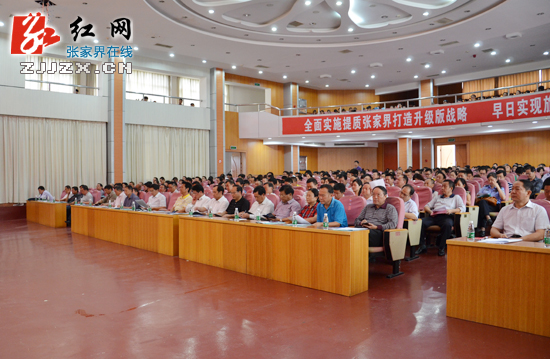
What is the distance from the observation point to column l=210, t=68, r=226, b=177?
17109 millimetres

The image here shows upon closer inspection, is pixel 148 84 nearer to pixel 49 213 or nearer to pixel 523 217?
pixel 49 213

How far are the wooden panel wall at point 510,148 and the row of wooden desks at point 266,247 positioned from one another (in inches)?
619

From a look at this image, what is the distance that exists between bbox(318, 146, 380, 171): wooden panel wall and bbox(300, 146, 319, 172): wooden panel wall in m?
0.23

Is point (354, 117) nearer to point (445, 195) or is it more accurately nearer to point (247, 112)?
point (247, 112)

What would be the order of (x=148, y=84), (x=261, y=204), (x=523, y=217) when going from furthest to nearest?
(x=148, y=84)
(x=261, y=204)
(x=523, y=217)

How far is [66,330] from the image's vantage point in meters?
3.04

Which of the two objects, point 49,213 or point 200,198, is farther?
point 49,213

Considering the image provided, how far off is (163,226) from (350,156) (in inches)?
710

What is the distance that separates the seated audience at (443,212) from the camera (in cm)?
548

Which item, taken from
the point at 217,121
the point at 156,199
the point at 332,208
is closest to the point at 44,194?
the point at 156,199

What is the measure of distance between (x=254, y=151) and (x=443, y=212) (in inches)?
552

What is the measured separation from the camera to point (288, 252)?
4.19 m

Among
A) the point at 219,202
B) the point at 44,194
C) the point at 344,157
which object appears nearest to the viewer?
the point at 219,202

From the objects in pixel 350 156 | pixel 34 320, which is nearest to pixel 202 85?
pixel 350 156
